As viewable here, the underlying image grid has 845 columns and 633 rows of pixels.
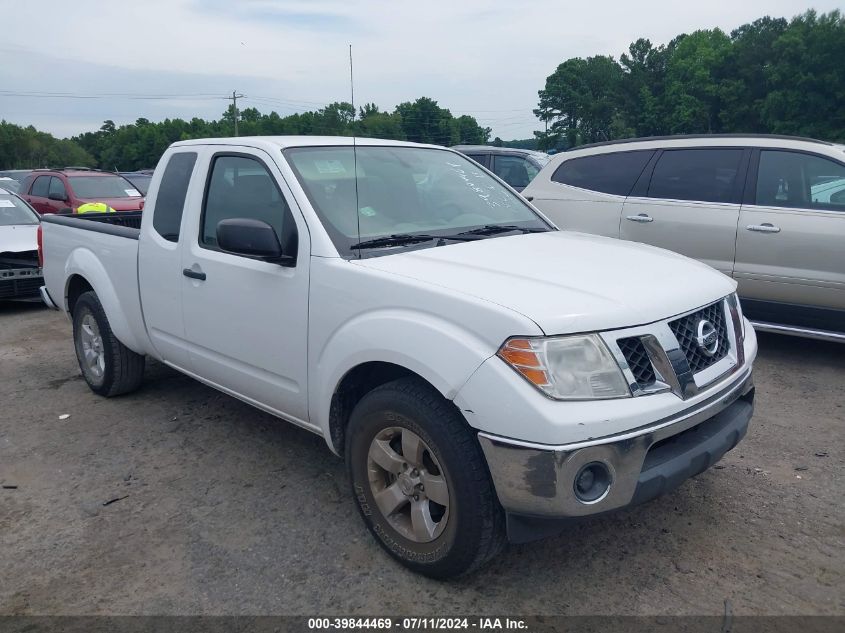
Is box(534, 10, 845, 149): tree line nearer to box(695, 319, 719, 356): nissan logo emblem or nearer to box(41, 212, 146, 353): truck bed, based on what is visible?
box(41, 212, 146, 353): truck bed

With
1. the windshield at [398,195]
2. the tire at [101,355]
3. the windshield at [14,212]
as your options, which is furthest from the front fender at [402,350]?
the windshield at [14,212]

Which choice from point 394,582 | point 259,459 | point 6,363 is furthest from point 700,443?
point 6,363

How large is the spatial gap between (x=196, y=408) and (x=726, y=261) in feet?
14.5

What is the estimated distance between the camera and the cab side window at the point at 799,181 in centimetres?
567

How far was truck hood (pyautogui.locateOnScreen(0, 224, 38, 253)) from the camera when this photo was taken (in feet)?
28.7

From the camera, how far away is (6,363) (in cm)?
648

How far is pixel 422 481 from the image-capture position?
2854 millimetres

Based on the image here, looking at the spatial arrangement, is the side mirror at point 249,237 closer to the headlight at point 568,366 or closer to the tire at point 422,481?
the tire at point 422,481

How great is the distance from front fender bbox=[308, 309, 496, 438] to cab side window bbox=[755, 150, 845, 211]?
14.3ft

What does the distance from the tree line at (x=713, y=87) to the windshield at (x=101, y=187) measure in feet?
80.5

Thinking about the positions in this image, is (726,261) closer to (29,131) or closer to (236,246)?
(236,246)

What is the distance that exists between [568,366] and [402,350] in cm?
64

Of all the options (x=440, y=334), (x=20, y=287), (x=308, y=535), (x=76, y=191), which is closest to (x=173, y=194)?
(x=308, y=535)

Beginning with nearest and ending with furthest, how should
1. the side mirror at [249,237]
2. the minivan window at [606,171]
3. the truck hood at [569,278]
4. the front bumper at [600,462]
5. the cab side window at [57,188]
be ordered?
the front bumper at [600,462], the truck hood at [569,278], the side mirror at [249,237], the minivan window at [606,171], the cab side window at [57,188]
